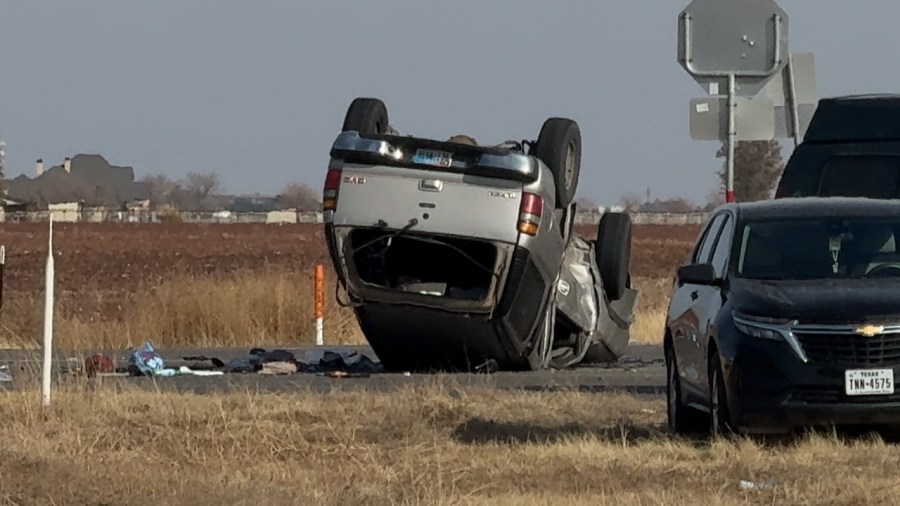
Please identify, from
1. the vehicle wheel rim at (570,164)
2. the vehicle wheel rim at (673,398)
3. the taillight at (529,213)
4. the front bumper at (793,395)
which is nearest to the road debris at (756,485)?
the front bumper at (793,395)

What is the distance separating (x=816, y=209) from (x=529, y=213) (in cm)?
477

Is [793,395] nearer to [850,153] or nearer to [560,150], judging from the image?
[850,153]

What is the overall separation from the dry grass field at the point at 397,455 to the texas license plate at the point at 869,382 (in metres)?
0.36

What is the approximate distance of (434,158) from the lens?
57.0 feet

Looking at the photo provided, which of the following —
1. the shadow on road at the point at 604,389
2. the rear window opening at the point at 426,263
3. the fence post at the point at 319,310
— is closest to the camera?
the shadow on road at the point at 604,389

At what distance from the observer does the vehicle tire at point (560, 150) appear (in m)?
18.0

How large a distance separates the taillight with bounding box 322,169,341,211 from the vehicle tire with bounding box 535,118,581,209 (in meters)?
1.99

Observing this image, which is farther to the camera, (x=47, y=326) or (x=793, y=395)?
(x=47, y=326)

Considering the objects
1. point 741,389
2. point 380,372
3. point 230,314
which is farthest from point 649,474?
point 230,314

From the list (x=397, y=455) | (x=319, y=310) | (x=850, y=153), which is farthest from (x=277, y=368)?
(x=397, y=455)

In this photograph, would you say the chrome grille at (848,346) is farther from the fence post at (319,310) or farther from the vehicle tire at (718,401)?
the fence post at (319,310)

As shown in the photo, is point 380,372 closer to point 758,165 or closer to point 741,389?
point 741,389

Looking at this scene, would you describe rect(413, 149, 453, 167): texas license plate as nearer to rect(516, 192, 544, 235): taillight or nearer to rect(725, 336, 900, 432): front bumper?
rect(516, 192, 544, 235): taillight

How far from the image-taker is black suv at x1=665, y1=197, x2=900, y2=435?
11.1m
